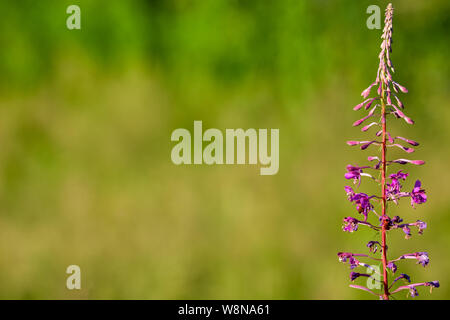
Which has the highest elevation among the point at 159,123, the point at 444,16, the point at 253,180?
the point at 444,16

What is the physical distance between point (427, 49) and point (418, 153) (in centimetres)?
61

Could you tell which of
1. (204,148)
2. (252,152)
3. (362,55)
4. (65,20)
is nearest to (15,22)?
(65,20)

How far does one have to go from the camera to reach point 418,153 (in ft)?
9.75

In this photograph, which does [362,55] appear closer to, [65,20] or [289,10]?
[289,10]

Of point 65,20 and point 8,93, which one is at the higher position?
point 65,20

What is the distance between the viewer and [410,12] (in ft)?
9.95
